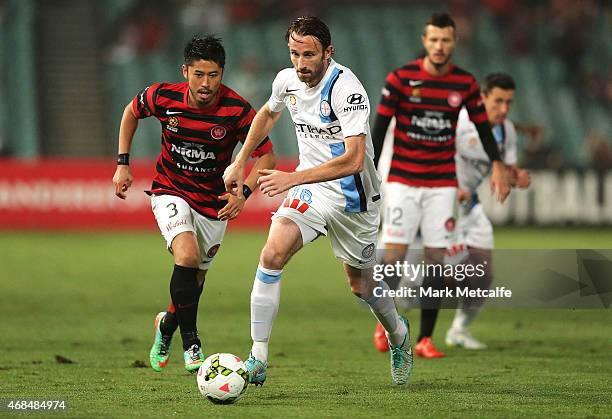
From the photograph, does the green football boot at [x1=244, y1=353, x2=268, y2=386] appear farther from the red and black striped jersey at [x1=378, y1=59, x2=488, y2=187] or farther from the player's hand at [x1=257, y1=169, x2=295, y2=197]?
the red and black striped jersey at [x1=378, y1=59, x2=488, y2=187]

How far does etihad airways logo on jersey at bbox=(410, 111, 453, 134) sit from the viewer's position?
864 cm

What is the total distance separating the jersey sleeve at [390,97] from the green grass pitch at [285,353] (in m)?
1.86

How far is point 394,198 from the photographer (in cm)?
877

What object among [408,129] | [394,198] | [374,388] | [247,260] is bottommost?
[247,260]

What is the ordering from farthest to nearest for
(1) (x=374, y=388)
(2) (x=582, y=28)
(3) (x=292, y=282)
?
1. (2) (x=582, y=28)
2. (3) (x=292, y=282)
3. (1) (x=374, y=388)

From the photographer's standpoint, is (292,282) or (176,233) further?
(292,282)

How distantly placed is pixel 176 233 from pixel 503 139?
11.3 feet

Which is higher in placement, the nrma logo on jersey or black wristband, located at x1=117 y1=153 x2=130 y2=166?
the nrma logo on jersey

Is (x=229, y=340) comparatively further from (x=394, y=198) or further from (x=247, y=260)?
(x=247, y=260)

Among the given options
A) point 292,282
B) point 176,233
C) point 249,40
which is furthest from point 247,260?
point 249,40

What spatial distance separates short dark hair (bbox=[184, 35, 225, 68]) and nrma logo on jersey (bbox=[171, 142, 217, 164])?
0.57 meters

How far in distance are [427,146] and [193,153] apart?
2106 mm

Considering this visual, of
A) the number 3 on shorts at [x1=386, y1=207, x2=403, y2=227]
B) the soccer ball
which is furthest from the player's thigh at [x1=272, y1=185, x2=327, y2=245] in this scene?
the number 3 on shorts at [x1=386, y1=207, x2=403, y2=227]

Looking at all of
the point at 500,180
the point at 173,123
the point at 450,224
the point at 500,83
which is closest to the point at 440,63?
the point at 500,83
